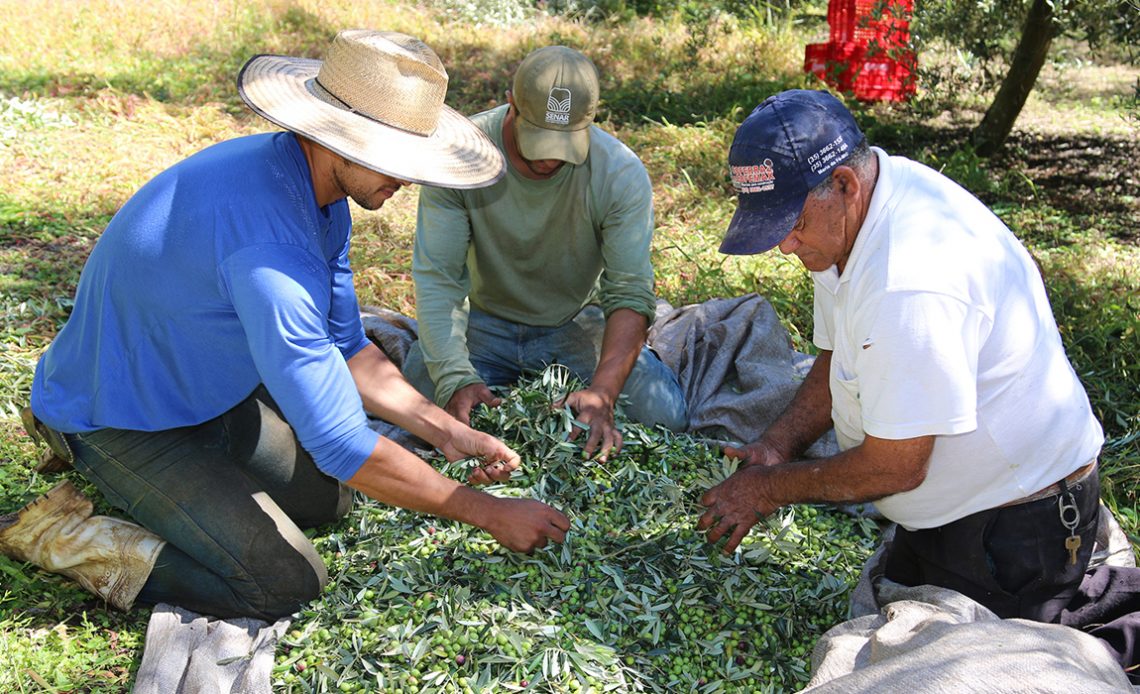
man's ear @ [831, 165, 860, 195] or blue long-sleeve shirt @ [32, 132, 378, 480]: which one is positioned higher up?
man's ear @ [831, 165, 860, 195]

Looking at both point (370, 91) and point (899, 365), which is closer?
point (899, 365)

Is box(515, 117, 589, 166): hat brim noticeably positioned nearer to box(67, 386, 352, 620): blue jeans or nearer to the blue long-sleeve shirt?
the blue long-sleeve shirt

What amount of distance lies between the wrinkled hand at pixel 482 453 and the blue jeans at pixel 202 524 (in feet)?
1.73

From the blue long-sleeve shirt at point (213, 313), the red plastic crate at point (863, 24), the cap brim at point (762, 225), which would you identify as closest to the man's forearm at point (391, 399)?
the blue long-sleeve shirt at point (213, 313)

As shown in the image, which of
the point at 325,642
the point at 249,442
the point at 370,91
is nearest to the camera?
the point at 370,91

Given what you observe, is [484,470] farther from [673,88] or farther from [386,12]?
[386,12]

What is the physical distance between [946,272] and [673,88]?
6315 millimetres

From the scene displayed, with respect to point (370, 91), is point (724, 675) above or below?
below

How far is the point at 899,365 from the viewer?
7.00ft

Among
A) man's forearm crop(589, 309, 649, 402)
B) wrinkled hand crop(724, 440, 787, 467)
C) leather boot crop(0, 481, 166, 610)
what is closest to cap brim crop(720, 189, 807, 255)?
wrinkled hand crop(724, 440, 787, 467)

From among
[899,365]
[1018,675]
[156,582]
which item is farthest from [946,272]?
[156,582]

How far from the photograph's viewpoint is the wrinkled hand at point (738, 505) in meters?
2.66

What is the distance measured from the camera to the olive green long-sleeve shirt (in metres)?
3.59

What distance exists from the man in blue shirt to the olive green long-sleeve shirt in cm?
51
